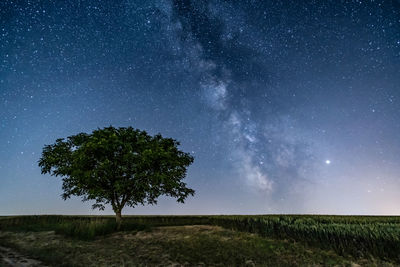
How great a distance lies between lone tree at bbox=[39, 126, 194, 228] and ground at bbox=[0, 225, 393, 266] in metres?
6.42

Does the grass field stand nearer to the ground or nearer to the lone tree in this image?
the ground

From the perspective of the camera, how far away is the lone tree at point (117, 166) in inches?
864

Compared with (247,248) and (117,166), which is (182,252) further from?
(117,166)

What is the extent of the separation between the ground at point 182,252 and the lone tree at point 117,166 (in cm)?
642

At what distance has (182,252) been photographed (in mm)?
12766

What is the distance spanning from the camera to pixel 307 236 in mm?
14109

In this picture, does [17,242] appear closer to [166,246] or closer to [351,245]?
[166,246]

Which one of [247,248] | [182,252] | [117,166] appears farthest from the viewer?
[117,166]

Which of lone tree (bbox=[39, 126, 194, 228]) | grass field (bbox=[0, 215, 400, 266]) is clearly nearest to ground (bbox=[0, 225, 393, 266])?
grass field (bbox=[0, 215, 400, 266])

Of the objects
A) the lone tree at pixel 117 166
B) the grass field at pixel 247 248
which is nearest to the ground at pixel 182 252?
the grass field at pixel 247 248

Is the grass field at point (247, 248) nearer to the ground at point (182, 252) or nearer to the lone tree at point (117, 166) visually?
the ground at point (182, 252)

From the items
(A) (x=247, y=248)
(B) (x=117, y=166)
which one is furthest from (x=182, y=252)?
(B) (x=117, y=166)

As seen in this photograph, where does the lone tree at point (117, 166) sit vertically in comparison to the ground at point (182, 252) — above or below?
above

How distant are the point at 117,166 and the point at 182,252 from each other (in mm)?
13170
